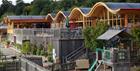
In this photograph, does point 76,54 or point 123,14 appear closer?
point 76,54

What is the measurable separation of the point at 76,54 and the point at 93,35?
3.47m

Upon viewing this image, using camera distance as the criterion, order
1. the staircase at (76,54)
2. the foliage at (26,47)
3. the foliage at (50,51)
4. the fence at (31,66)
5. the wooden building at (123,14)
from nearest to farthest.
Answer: the fence at (31,66) < the staircase at (76,54) < the wooden building at (123,14) < the foliage at (50,51) < the foliage at (26,47)

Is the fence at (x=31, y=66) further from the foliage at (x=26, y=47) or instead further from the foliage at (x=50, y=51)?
the foliage at (x=26, y=47)

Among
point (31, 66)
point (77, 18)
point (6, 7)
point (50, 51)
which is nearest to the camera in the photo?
point (31, 66)

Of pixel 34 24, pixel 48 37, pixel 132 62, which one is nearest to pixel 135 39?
pixel 132 62

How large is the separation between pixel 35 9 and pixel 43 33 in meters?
69.7

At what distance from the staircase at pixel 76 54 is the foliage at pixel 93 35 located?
168 centimetres

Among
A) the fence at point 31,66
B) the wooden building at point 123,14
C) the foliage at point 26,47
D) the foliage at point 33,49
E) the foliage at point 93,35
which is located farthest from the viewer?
the foliage at point 26,47

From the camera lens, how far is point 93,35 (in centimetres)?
2755

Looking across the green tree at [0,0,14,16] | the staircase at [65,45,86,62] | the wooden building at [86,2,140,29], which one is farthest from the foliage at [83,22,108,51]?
the green tree at [0,0,14,16]

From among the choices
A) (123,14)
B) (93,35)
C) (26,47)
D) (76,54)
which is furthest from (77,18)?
(93,35)

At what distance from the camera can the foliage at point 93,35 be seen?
2700 centimetres

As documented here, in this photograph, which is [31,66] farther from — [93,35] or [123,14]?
[123,14]

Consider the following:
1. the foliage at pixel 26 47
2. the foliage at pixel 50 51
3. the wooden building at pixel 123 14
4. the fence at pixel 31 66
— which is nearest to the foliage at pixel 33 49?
the foliage at pixel 26 47
